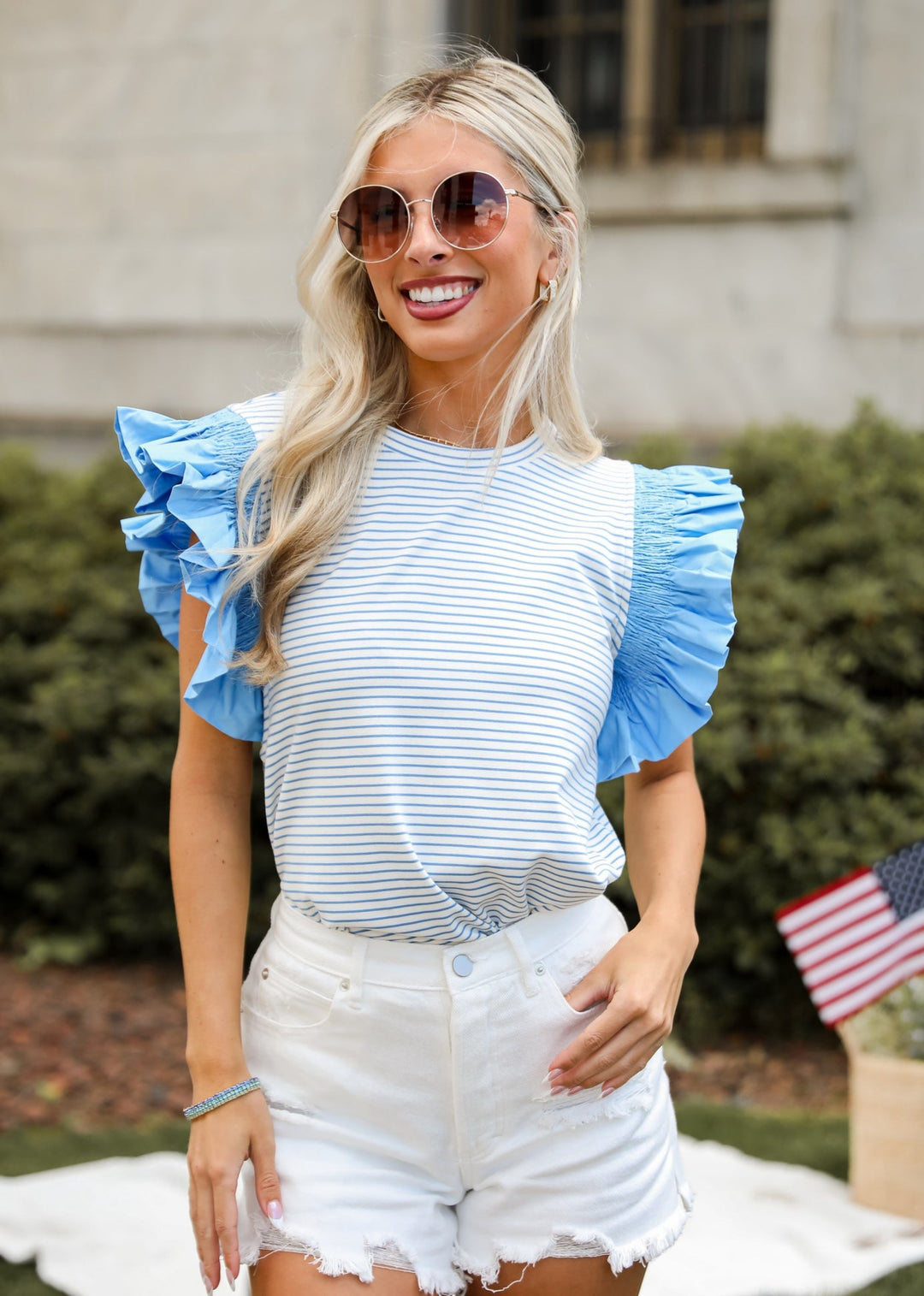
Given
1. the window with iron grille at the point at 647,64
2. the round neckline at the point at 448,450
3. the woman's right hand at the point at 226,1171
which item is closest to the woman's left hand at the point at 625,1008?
the woman's right hand at the point at 226,1171

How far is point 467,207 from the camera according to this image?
74.0 inches

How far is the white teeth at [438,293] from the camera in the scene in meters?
1.92

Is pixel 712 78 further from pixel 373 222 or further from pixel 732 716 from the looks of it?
pixel 373 222

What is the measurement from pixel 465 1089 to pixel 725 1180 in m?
2.28

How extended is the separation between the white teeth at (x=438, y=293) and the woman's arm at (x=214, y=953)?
50 cm

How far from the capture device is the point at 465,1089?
1803 mm

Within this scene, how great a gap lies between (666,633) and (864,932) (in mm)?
1951

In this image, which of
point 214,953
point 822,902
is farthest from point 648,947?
point 822,902

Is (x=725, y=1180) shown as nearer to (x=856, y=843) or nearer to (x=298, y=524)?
(x=856, y=843)

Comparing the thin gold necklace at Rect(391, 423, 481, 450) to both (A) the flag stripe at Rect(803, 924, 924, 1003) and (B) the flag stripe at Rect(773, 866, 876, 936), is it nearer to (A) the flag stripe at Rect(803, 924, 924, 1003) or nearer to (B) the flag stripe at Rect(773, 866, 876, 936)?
(B) the flag stripe at Rect(773, 866, 876, 936)

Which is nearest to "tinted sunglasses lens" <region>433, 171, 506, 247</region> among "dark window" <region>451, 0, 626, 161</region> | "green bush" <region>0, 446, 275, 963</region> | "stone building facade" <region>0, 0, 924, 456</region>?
"green bush" <region>0, 446, 275, 963</region>

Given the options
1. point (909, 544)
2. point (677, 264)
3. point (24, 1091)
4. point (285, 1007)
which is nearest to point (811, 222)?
point (677, 264)

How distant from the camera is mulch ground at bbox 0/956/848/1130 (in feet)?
14.2

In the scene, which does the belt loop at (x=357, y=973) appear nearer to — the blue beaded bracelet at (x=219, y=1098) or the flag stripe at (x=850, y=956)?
the blue beaded bracelet at (x=219, y=1098)
